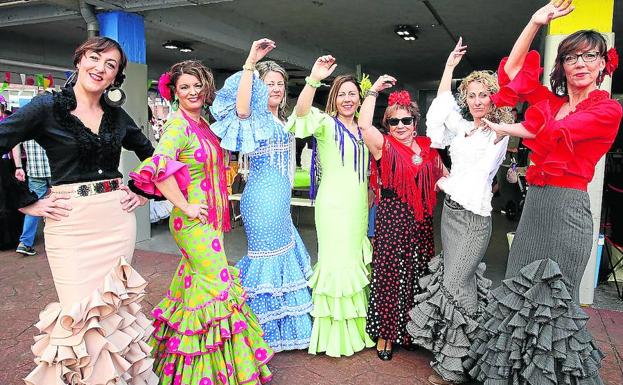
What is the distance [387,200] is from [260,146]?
37.0 inches

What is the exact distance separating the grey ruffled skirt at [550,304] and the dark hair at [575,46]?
560 millimetres

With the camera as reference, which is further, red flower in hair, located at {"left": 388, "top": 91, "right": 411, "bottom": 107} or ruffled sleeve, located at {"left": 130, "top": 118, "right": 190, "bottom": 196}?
red flower in hair, located at {"left": 388, "top": 91, "right": 411, "bottom": 107}

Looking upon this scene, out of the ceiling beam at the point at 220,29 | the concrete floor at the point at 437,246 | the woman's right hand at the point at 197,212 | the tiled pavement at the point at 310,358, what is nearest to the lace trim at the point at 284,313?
the tiled pavement at the point at 310,358

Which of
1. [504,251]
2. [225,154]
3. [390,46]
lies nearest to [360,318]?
[225,154]

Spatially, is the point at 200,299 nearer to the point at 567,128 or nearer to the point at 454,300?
the point at 454,300

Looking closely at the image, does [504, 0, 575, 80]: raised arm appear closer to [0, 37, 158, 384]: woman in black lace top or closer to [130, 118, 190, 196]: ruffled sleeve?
[130, 118, 190, 196]: ruffled sleeve

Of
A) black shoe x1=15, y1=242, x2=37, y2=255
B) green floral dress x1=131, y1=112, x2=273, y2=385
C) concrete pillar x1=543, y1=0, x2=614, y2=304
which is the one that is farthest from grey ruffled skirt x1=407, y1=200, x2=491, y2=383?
black shoe x1=15, y1=242, x2=37, y2=255

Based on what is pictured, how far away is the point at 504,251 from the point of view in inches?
251

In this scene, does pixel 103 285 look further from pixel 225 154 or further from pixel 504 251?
pixel 504 251

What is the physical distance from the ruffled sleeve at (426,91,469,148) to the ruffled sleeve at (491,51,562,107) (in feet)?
2.03

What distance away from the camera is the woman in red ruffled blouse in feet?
7.56

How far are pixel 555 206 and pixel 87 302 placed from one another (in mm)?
2356

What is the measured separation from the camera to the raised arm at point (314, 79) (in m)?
2.97

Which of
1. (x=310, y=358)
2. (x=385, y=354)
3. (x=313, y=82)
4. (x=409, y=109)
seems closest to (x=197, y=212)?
(x=313, y=82)
